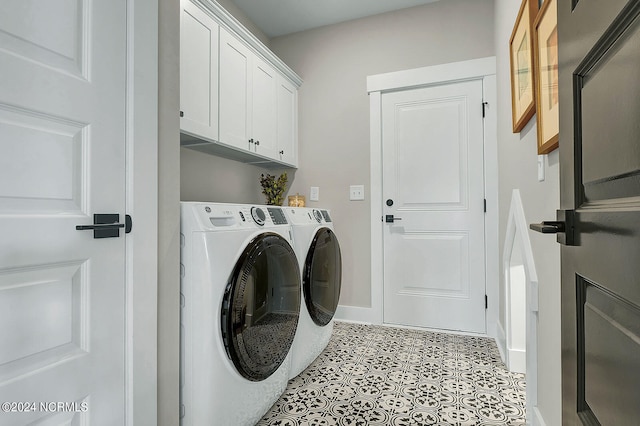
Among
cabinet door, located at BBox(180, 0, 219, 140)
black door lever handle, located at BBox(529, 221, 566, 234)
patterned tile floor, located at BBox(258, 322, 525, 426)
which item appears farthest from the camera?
cabinet door, located at BBox(180, 0, 219, 140)

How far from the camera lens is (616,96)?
46 centimetres

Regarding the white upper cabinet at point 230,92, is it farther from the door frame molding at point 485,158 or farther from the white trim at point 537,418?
the white trim at point 537,418

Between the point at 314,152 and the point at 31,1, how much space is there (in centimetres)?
234

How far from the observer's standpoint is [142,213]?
1.13m

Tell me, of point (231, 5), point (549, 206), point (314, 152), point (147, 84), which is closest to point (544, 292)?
point (549, 206)

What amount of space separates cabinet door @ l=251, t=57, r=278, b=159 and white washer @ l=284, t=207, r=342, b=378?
749mm

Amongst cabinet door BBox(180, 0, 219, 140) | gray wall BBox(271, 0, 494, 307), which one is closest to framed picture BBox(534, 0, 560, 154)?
gray wall BBox(271, 0, 494, 307)

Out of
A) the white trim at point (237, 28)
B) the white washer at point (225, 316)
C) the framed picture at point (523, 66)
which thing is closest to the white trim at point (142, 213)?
the white washer at point (225, 316)

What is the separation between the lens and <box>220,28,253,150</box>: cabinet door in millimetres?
2156

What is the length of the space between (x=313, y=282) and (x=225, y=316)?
767mm

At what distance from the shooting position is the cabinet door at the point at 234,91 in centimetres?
216

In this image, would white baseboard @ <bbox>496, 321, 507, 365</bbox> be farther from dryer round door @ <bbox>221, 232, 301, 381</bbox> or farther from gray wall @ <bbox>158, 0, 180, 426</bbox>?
gray wall @ <bbox>158, 0, 180, 426</bbox>

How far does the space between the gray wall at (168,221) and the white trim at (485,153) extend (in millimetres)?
1891

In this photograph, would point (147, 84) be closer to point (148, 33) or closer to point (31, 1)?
point (148, 33)
